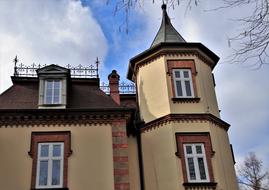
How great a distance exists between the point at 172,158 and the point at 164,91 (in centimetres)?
315

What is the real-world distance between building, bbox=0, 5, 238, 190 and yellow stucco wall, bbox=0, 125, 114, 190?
0.12 ft


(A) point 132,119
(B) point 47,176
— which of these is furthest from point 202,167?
(B) point 47,176

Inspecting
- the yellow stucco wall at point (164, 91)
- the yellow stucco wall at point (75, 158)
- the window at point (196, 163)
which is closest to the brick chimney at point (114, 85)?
the yellow stucco wall at point (164, 91)

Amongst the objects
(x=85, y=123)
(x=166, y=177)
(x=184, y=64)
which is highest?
(x=184, y=64)

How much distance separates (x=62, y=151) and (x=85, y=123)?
1.43 meters

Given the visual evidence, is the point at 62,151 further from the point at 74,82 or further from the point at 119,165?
the point at 74,82

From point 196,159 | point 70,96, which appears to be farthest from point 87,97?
point 196,159

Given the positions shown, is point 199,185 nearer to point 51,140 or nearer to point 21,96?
point 51,140

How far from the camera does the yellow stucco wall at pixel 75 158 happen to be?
546 inches

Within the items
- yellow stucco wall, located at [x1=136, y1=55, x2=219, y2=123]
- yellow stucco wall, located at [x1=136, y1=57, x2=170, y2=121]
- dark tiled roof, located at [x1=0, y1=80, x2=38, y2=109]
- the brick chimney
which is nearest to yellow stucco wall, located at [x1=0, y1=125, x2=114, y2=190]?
dark tiled roof, located at [x1=0, y1=80, x2=38, y2=109]

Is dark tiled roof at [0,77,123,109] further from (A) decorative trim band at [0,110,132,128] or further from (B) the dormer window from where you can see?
(A) decorative trim band at [0,110,132,128]

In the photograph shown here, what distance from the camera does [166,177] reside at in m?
15.0

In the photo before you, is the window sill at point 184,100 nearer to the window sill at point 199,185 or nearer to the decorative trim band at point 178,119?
the decorative trim band at point 178,119

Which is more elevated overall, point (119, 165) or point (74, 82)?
point (74, 82)
